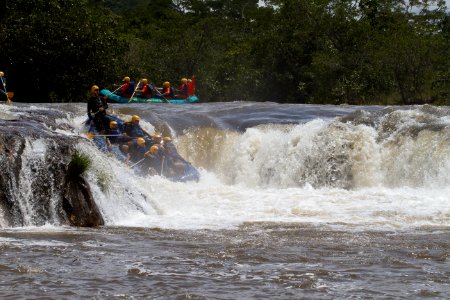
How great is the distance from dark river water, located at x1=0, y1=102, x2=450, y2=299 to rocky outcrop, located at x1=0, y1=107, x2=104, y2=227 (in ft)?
0.15

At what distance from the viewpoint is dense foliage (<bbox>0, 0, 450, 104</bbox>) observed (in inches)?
1065

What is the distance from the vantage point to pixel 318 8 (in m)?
32.1

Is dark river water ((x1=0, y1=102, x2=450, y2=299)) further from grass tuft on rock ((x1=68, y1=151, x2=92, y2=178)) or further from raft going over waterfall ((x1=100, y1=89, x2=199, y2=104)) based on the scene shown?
raft going over waterfall ((x1=100, y1=89, x2=199, y2=104))

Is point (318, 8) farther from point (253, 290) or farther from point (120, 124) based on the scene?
point (253, 290)

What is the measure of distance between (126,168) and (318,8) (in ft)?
66.4

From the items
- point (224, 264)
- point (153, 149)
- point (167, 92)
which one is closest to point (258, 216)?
point (153, 149)

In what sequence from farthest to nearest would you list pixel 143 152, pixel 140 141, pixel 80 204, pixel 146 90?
pixel 146 90, pixel 143 152, pixel 140 141, pixel 80 204

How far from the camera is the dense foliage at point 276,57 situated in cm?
2706

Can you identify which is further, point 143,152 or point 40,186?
point 143,152

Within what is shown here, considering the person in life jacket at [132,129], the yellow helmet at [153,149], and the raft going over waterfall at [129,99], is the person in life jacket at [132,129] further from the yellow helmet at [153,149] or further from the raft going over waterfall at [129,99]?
the raft going over waterfall at [129,99]

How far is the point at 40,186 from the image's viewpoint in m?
10.4

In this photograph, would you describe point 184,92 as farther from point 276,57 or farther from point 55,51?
point 276,57

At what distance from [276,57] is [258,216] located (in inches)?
862

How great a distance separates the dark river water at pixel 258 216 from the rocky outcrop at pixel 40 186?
4cm
